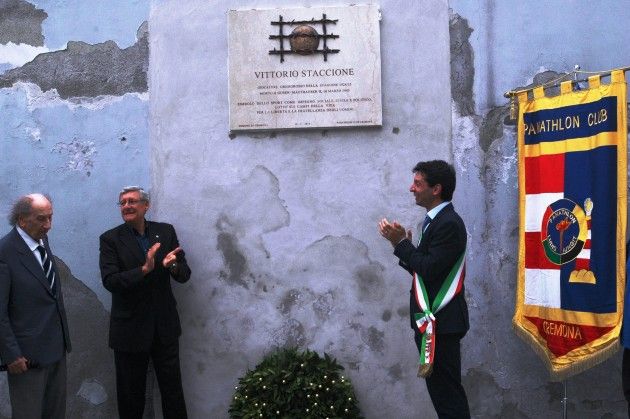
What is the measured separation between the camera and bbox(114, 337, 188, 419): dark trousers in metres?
5.00

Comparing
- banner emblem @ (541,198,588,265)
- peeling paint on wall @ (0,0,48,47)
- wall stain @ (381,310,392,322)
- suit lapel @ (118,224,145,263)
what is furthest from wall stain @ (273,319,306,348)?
peeling paint on wall @ (0,0,48,47)

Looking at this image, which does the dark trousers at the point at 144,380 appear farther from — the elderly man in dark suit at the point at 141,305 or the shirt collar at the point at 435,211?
the shirt collar at the point at 435,211

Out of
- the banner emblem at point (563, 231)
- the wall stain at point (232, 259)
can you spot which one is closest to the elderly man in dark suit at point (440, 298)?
the banner emblem at point (563, 231)

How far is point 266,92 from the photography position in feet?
17.6

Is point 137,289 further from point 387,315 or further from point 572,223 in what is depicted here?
point 572,223

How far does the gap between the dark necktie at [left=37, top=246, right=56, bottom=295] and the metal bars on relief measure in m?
2.00

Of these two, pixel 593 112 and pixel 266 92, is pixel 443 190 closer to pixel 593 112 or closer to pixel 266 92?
pixel 593 112

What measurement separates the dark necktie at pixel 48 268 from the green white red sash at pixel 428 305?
2047 mm

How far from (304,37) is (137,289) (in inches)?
78.3

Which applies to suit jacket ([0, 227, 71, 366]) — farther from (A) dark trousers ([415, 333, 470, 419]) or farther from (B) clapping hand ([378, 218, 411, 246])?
(A) dark trousers ([415, 333, 470, 419])

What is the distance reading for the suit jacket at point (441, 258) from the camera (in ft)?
13.5

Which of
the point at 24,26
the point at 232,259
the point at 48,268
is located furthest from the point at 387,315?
the point at 24,26

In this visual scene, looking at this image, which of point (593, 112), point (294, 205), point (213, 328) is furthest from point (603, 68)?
point (213, 328)

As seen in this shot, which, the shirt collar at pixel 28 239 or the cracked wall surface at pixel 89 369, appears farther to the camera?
the cracked wall surface at pixel 89 369
